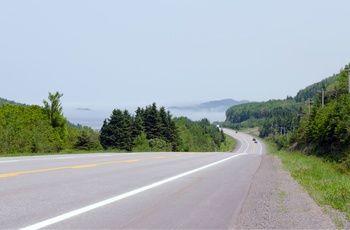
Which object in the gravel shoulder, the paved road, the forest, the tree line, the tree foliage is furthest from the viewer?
the tree line

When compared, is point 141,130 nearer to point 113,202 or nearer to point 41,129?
point 41,129

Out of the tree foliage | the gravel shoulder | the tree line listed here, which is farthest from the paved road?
the tree line

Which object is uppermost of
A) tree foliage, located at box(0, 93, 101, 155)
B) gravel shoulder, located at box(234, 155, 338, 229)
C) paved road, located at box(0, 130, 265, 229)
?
tree foliage, located at box(0, 93, 101, 155)

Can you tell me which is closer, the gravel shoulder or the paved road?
the paved road

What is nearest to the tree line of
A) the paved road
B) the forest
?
the forest

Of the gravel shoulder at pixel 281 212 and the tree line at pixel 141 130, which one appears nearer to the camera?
the gravel shoulder at pixel 281 212

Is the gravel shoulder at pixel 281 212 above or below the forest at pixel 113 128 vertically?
below

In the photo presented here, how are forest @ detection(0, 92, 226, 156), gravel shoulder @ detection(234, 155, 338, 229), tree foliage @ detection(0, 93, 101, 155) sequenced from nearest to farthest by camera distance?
gravel shoulder @ detection(234, 155, 338, 229), tree foliage @ detection(0, 93, 101, 155), forest @ detection(0, 92, 226, 156)

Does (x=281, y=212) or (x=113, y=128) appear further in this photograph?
(x=113, y=128)

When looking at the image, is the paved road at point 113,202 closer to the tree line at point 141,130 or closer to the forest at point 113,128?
the forest at point 113,128

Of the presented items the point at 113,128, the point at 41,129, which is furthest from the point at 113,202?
the point at 113,128

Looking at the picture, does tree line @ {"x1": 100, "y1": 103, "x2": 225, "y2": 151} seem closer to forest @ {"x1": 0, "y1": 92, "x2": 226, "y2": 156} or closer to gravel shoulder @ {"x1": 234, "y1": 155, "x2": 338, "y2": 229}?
forest @ {"x1": 0, "y1": 92, "x2": 226, "y2": 156}

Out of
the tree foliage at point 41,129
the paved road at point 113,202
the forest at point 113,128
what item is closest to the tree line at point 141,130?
the forest at point 113,128

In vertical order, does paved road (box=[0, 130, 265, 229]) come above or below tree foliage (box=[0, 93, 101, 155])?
below
